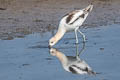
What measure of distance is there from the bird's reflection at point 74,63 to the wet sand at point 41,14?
243 centimetres

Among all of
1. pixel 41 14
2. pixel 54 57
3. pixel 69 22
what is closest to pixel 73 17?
pixel 69 22

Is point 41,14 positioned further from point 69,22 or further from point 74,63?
point 74,63

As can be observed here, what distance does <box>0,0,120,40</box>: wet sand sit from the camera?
14.1 meters

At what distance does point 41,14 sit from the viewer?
51.0 ft

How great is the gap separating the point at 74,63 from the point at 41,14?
530cm

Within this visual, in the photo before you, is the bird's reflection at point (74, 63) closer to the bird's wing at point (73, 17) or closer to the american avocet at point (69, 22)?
the american avocet at point (69, 22)

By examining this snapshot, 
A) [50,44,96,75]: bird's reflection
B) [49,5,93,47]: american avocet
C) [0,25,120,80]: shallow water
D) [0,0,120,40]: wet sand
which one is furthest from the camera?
[0,0,120,40]: wet sand

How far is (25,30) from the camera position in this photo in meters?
13.9

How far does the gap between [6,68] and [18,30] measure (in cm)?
381

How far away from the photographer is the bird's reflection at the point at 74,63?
987 cm

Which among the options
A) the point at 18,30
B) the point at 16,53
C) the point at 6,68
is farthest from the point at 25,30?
the point at 6,68

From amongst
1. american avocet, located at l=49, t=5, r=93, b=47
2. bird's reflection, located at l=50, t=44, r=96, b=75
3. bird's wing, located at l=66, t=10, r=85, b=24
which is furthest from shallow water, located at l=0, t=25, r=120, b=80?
bird's wing, located at l=66, t=10, r=85, b=24

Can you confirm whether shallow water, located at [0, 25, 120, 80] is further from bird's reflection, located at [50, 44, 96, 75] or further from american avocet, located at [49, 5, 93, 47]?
american avocet, located at [49, 5, 93, 47]

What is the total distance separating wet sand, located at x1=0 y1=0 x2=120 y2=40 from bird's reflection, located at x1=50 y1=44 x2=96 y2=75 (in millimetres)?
2430
